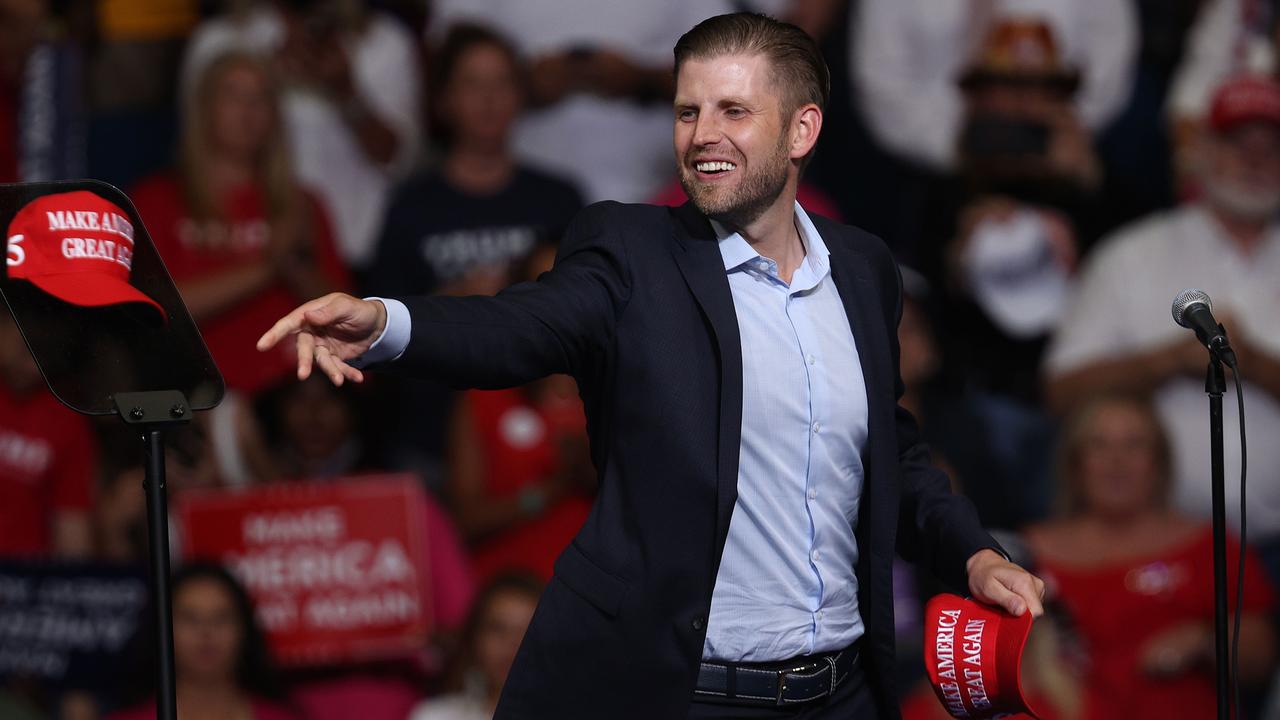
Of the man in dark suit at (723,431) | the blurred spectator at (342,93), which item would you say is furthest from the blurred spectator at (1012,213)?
the man in dark suit at (723,431)

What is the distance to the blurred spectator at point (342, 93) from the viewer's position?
19.6 feet

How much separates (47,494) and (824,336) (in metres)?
3.59

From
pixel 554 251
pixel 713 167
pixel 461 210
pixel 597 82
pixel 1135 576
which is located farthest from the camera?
pixel 597 82

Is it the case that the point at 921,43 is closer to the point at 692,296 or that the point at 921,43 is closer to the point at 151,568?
the point at 692,296

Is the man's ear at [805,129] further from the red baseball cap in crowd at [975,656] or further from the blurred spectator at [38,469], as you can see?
the blurred spectator at [38,469]

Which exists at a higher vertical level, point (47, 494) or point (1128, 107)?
point (1128, 107)

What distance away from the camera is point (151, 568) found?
237 cm

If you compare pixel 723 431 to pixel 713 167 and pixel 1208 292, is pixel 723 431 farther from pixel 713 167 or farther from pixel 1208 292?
pixel 1208 292

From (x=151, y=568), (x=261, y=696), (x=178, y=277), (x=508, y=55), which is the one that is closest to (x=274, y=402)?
(x=178, y=277)

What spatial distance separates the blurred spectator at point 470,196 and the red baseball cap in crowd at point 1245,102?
2187 millimetres

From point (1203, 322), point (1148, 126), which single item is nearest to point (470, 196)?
point (1148, 126)

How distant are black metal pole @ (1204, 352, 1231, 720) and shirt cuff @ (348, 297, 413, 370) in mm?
1256

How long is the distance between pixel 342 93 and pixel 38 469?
1640 mm

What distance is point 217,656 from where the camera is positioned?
490 centimetres
